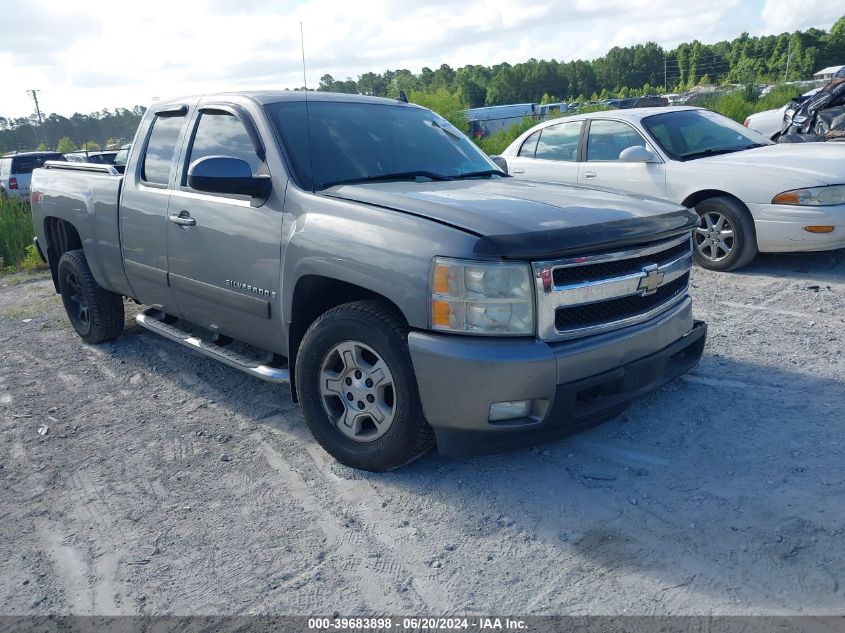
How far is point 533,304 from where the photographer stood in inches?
119

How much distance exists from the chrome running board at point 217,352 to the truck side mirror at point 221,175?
100cm

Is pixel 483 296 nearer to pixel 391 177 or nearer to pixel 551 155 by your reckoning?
pixel 391 177

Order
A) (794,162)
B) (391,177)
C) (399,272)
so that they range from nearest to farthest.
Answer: (399,272)
(391,177)
(794,162)

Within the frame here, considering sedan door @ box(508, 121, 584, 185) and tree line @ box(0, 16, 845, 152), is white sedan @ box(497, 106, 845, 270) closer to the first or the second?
sedan door @ box(508, 121, 584, 185)

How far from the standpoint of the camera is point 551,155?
27.9 ft

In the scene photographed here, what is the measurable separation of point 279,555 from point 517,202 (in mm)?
Result: 1918

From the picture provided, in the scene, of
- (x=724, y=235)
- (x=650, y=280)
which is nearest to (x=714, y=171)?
(x=724, y=235)

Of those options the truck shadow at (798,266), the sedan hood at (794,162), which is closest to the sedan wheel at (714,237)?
the truck shadow at (798,266)

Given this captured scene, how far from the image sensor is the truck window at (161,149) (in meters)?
4.75

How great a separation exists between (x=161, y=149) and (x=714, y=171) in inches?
197

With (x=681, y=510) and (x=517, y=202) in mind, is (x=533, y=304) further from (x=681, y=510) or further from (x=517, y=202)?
(x=681, y=510)

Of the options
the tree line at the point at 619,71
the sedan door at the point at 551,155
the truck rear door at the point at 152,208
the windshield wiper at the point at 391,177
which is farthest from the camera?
the tree line at the point at 619,71

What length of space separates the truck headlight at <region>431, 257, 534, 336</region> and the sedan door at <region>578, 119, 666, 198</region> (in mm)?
4778

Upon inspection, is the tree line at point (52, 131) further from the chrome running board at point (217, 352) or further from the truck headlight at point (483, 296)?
the truck headlight at point (483, 296)
